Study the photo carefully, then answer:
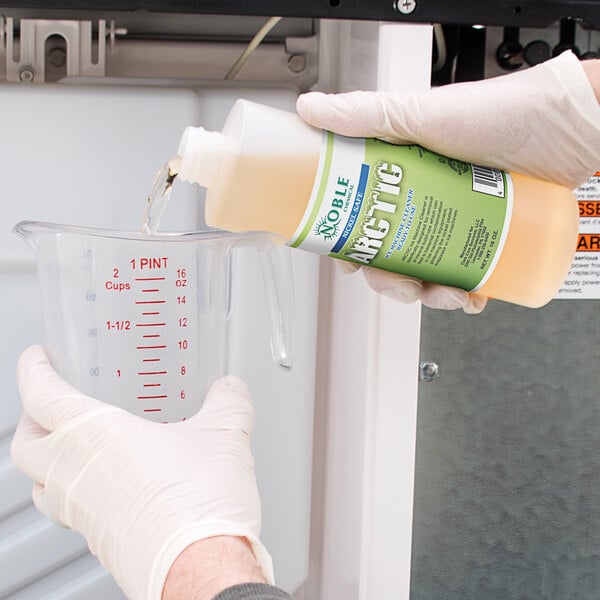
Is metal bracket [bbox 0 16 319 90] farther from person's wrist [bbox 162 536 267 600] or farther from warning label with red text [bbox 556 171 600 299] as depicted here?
person's wrist [bbox 162 536 267 600]

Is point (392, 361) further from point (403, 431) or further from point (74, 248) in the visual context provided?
point (74, 248)

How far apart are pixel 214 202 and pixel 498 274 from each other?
286 mm

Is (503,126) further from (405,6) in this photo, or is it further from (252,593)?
(252,593)

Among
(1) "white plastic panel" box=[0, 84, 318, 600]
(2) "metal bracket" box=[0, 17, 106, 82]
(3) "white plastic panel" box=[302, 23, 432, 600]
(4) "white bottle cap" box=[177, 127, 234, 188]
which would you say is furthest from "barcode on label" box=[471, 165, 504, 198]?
(2) "metal bracket" box=[0, 17, 106, 82]

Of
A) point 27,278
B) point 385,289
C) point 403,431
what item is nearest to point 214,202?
point 385,289

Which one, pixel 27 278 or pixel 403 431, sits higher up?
pixel 27 278

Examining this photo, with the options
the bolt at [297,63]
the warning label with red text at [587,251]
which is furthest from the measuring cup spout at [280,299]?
the bolt at [297,63]

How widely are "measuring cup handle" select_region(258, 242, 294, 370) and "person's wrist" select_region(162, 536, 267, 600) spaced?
0.20m

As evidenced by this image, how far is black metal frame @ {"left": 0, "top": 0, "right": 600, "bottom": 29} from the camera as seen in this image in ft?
3.22

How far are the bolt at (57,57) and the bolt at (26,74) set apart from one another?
0.04m

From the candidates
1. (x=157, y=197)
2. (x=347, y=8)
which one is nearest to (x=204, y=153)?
(x=157, y=197)

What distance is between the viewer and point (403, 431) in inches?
39.4

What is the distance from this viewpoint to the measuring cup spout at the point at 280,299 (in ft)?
3.10

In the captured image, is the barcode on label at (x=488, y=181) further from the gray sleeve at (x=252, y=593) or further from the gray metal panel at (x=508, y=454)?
the gray sleeve at (x=252, y=593)
